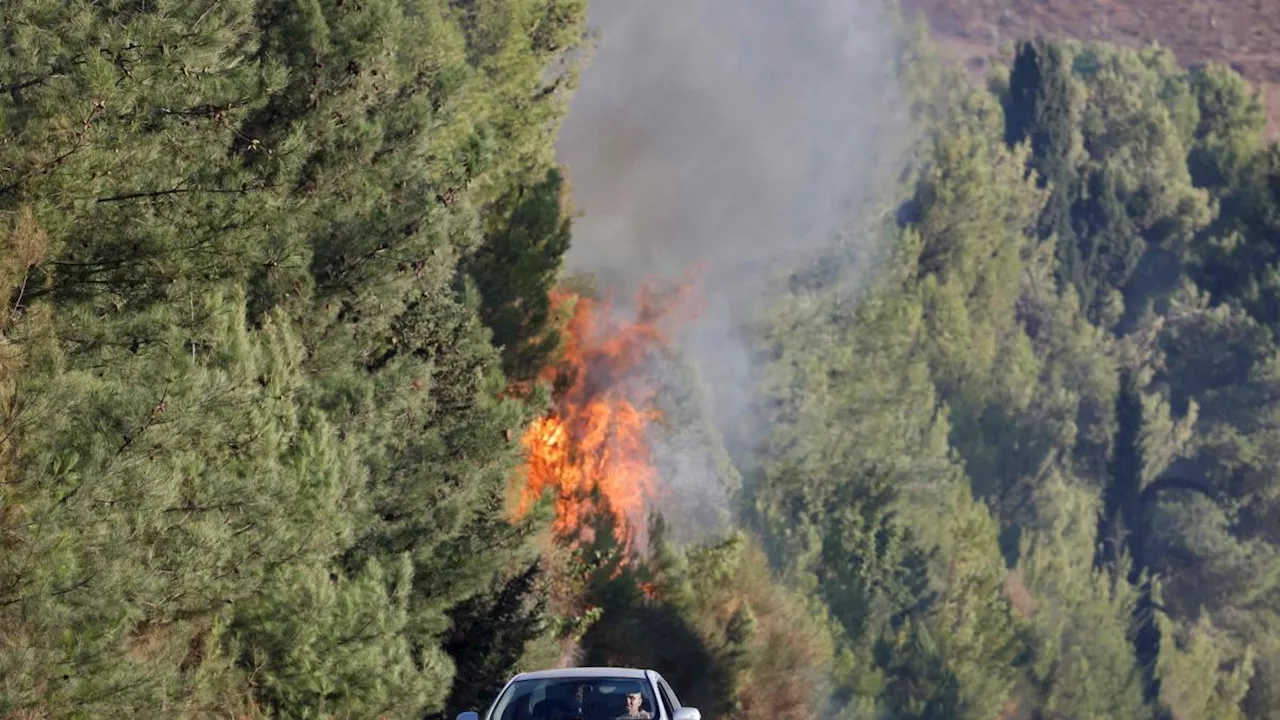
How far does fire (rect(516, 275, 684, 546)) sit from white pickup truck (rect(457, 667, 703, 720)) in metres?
23.6

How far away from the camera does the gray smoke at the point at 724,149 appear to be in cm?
6600

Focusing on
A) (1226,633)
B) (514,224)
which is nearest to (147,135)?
(514,224)

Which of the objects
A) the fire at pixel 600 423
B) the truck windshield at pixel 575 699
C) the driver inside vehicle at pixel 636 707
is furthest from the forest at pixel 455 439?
the driver inside vehicle at pixel 636 707

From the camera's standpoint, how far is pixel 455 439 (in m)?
30.1

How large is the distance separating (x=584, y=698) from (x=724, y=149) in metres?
60.1

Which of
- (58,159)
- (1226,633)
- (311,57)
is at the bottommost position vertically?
(1226,633)

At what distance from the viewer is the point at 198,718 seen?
21547 millimetres

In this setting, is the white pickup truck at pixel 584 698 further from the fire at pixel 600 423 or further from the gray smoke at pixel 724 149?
the gray smoke at pixel 724 149

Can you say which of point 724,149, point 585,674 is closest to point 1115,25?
point 724,149

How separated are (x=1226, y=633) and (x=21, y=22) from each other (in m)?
101

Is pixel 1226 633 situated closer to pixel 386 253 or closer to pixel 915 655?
pixel 915 655

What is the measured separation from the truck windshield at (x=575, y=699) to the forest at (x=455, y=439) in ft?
12.8

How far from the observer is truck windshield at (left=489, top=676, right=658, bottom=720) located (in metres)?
15.6

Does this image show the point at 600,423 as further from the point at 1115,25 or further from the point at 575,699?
the point at 1115,25
